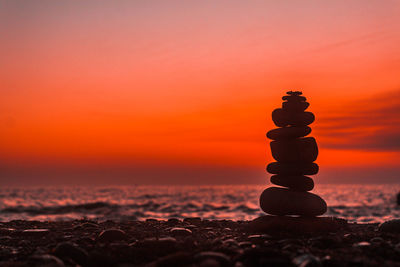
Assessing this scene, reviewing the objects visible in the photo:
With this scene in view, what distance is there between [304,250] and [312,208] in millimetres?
4141

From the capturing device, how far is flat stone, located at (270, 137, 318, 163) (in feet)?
39.1

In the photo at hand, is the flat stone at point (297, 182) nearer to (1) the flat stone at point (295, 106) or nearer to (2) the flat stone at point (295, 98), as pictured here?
(1) the flat stone at point (295, 106)

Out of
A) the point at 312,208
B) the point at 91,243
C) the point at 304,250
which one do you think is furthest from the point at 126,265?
the point at 312,208

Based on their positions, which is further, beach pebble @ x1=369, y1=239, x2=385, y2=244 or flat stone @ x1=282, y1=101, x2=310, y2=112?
flat stone @ x1=282, y1=101, x2=310, y2=112

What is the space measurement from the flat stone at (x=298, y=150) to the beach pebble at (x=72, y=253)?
22.1 ft

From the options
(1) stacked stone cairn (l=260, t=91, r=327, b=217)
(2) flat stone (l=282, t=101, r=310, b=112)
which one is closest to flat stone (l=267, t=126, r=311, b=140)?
(1) stacked stone cairn (l=260, t=91, r=327, b=217)

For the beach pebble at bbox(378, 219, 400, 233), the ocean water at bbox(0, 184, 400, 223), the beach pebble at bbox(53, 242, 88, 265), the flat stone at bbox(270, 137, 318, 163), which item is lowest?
the ocean water at bbox(0, 184, 400, 223)

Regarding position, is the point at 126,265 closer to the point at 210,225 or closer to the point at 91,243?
the point at 91,243

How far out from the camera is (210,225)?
44.8ft

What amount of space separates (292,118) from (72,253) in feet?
24.2

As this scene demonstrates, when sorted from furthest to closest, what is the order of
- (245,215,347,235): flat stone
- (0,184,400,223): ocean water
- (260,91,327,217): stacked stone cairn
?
(0,184,400,223): ocean water → (260,91,327,217): stacked stone cairn → (245,215,347,235): flat stone

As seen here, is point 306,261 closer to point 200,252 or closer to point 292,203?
point 200,252

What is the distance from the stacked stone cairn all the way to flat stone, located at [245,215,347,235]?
10.8 inches

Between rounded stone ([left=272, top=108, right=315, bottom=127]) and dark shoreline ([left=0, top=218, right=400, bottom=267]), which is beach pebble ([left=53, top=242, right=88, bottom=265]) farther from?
rounded stone ([left=272, top=108, right=315, bottom=127])
